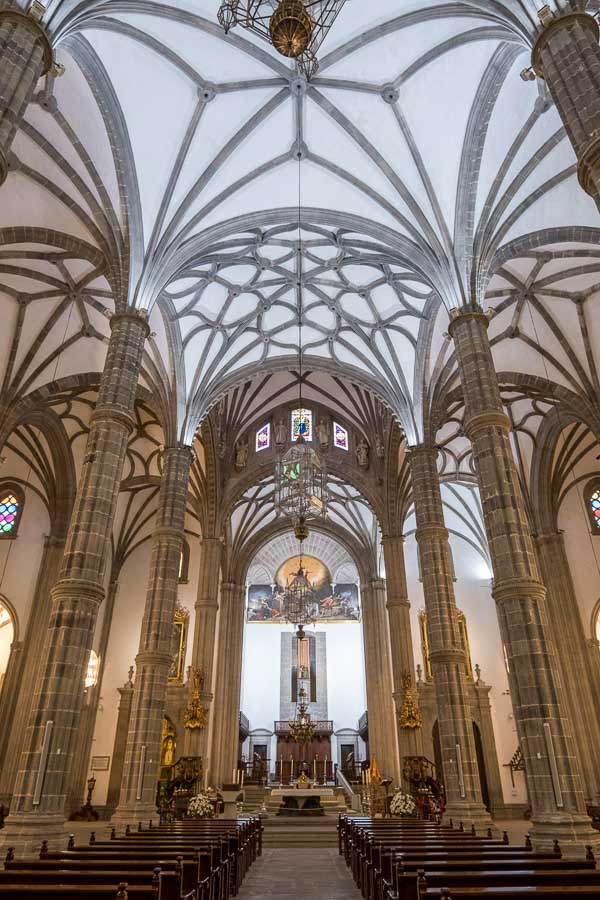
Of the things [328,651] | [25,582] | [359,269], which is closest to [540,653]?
[359,269]

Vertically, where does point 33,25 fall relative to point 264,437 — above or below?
below

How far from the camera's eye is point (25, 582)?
21.8m

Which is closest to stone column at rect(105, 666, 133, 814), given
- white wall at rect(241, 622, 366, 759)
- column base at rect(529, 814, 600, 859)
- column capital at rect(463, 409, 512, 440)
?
white wall at rect(241, 622, 366, 759)

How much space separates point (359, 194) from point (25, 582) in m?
17.9

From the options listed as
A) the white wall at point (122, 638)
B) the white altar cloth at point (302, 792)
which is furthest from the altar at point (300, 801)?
the white wall at point (122, 638)

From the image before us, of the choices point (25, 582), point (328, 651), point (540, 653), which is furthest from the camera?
point (328, 651)

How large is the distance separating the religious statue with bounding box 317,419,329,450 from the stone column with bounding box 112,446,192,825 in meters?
8.52

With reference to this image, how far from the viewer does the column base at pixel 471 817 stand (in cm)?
1216

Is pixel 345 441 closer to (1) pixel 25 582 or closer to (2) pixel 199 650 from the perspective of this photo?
(2) pixel 199 650

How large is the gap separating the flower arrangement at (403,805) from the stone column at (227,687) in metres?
8.51

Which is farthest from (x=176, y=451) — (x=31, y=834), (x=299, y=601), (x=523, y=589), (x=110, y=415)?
(x=523, y=589)

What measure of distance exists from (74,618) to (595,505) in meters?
20.6

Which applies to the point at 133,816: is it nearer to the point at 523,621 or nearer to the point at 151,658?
the point at 151,658

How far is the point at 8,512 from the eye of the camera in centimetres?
2266
